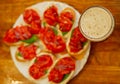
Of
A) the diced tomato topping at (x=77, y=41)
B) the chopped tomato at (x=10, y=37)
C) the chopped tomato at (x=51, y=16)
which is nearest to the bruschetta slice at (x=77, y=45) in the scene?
the diced tomato topping at (x=77, y=41)

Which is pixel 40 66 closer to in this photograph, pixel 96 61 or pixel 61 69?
pixel 61 69

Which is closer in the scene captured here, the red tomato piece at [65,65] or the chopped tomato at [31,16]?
the red tomato piece at [65,65]

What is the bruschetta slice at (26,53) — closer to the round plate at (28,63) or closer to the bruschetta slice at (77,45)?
→ the round plate at (28,63)

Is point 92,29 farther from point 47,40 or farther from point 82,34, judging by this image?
point 47,40

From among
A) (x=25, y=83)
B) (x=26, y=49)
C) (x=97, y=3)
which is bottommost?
(x=25, y=83)

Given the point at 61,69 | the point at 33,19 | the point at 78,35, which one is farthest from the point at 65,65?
the point at 33,19

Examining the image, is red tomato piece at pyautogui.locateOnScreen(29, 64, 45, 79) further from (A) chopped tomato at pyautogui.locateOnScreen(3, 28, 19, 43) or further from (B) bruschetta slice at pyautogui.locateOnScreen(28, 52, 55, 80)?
(A) chopped tomato at pyautogui.locateOnScreen(3, 28, 19, 43)

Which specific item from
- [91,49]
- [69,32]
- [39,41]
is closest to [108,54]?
[91,49]
